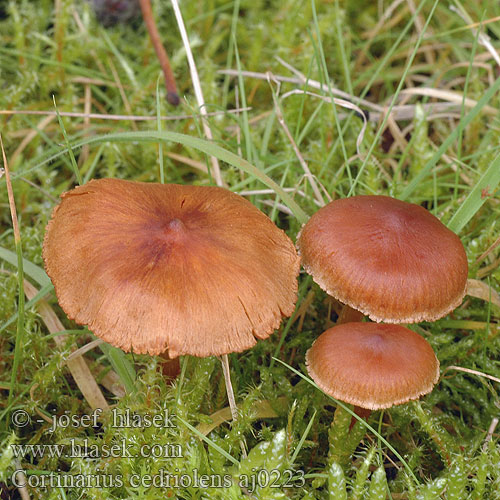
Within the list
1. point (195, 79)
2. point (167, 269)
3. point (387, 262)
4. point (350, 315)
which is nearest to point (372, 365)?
point (387, 262)

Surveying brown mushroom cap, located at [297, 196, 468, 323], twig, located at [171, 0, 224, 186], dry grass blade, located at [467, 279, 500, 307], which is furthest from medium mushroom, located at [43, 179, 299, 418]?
dry grass blade, located at [467, 279, 500, 307]

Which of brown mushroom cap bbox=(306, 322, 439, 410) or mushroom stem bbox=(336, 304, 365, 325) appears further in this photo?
mushroom stem bbox=(336, 304, 365, 325)

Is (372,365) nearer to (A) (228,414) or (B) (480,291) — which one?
(A) (228,414)

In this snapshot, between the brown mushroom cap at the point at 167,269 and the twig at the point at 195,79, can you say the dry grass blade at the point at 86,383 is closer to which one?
the brown mushroom cap at the point at 167,269

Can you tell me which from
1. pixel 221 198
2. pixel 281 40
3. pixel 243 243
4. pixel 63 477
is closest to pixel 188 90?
pixel 281 40

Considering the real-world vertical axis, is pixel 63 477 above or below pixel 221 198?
below

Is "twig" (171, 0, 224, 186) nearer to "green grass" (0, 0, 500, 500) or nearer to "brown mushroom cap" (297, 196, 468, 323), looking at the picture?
"green grass" (0, 0, 500, 500)

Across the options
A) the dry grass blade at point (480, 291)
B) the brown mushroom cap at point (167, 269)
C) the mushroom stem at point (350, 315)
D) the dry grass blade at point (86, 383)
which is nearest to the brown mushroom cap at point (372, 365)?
the brown mushroom cap at point (167, 269)

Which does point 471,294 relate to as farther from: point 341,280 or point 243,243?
point 243,243
